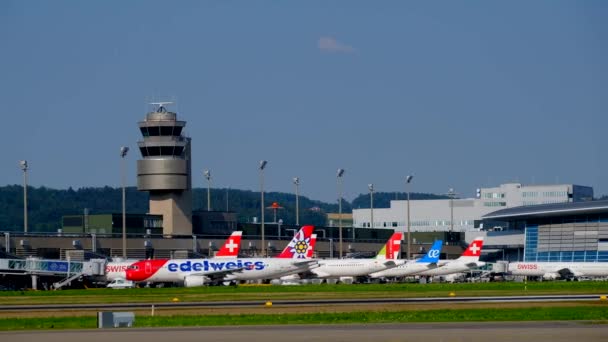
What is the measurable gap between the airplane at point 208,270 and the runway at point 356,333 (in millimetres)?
62040

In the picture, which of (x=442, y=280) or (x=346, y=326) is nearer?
(x=346, y=326)

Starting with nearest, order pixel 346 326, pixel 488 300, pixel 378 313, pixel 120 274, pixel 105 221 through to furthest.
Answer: pixel 346 326 < pixel 378 313 < pixel 488 300 < pixel 120 274 < pixel 105 221

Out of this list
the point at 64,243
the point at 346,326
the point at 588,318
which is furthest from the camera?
the point at 64,243

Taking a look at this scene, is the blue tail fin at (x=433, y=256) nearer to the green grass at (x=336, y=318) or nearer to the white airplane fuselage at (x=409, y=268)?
the white airplane fuselage at (x=409, y=268)

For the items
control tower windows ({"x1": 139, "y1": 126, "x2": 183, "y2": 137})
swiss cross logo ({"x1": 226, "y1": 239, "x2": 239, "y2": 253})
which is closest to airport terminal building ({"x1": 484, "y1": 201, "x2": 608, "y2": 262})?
control tower windows ({"x1": 139, "y1": 126, "x2": 183, "y2": 137})

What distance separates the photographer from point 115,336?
4712 centimetres

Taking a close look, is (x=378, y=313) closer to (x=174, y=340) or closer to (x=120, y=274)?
(x=174, y=340)

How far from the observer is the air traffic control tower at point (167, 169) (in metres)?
151

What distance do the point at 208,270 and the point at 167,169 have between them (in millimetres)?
40186

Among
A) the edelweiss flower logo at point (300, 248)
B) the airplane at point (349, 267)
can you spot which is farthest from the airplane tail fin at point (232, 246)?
the airplane at point (349, 267)

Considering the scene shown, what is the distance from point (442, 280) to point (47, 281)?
5019cm

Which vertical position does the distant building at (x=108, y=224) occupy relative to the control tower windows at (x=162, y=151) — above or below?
below

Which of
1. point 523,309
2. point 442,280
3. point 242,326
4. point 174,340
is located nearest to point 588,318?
point 523,309

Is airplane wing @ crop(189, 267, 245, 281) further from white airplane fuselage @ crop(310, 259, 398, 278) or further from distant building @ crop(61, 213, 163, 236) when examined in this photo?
distant building @ crop(61, 213, 163, 236)
